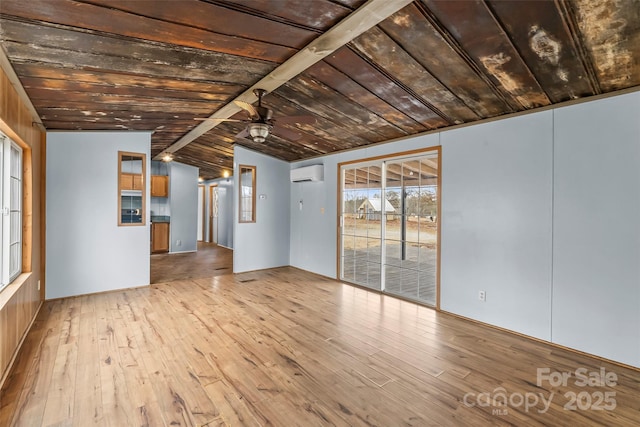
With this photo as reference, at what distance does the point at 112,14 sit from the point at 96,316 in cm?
343

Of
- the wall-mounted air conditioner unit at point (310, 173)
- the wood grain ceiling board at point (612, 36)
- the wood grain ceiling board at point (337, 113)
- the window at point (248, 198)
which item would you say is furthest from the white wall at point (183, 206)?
the wood grain ceiling board at point (612, 36)

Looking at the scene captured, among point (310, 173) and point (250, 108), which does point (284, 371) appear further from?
point (310, 173)

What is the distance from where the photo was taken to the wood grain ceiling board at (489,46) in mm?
1902

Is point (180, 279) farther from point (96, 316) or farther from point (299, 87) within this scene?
point (299, 87)

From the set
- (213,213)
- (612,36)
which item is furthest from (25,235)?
(213,213)

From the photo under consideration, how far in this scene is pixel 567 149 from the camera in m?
2.87

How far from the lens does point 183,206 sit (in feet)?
29.2

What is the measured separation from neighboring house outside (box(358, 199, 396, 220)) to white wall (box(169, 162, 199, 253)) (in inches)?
236

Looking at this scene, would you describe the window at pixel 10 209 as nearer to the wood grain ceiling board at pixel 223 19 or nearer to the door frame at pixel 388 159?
the wood grain ceiling board at pixel 223 19

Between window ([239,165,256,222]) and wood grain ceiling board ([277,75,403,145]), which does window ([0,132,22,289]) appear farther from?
window ([239,165,256,222])

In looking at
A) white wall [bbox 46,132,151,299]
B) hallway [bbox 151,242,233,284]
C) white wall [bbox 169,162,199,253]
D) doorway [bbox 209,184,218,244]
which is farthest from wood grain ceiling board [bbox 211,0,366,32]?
doorway [bbox 209,184,218,244]

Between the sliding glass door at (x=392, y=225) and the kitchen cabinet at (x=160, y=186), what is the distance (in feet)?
19.6

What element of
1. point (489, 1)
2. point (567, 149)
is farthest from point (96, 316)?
point (567, 149)

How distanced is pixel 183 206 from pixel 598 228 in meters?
9.08
